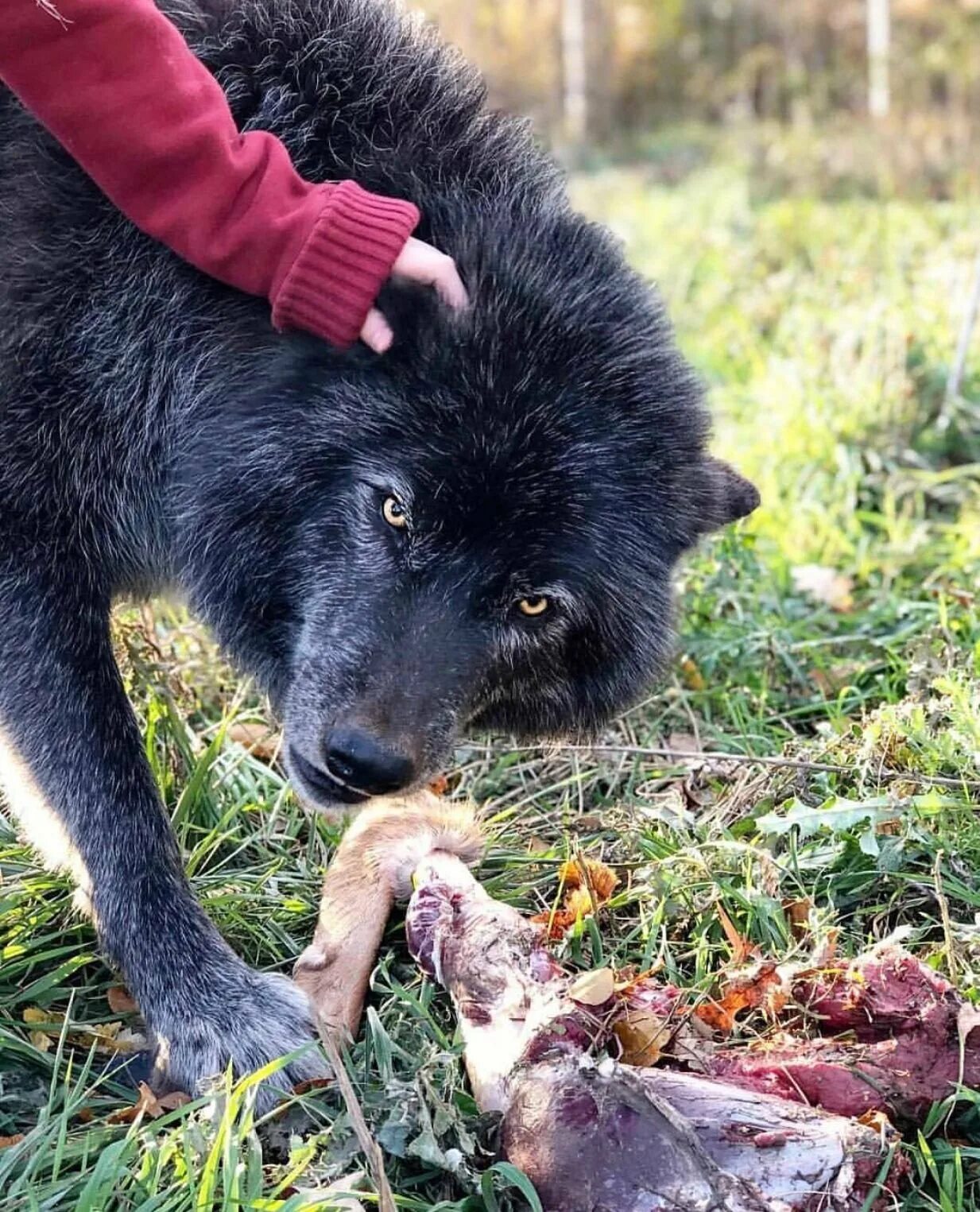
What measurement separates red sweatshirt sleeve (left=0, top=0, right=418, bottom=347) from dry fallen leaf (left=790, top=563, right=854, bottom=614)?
7.94ft

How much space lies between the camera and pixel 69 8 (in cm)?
260

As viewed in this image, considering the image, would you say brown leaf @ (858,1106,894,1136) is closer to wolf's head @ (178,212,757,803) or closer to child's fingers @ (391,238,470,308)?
wolf's head @ (178,212,757,803)

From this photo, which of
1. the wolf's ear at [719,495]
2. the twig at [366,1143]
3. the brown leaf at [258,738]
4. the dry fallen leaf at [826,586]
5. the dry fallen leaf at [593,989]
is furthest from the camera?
the dry fallen leaf at [826,586]

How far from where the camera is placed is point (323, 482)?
290cm

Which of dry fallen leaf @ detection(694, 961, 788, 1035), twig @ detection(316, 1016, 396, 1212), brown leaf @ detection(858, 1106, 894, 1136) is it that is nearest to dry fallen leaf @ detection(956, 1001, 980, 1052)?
brown leaf @ detection(858, 1106, 894, 1136)

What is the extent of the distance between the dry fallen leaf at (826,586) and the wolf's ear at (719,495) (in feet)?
4.11

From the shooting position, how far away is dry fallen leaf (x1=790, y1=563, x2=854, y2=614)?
454cm

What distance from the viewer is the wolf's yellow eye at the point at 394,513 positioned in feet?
9.06

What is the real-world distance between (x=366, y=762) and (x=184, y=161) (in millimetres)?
1282

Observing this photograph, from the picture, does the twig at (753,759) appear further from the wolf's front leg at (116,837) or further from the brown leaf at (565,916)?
the wolf's front leg at (116,837)

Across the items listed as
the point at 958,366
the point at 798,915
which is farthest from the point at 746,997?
the point at 958,366

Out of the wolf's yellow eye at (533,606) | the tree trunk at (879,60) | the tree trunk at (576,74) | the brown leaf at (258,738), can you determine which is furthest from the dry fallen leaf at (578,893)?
the tree trunk at (576,74)

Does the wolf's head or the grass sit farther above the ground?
the wolf's head

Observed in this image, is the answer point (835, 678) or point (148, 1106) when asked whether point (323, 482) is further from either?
point (835, 678)
